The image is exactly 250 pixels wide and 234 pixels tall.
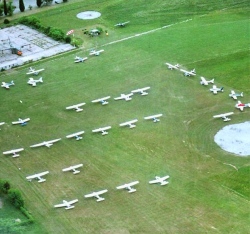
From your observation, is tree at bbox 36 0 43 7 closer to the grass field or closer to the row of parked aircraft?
the grass field

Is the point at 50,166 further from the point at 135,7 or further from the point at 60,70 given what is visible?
the point at 135,7

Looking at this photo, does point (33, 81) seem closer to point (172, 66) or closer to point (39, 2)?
point (172, 66)

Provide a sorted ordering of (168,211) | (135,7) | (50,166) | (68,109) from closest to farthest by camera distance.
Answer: (168,211), (50,166), (68,109), (135,7)

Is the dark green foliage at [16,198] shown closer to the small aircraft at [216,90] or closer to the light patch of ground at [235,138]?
the light patch of ground at [235,138]

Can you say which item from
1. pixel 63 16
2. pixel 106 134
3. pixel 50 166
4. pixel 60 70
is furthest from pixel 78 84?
pixel 63 16

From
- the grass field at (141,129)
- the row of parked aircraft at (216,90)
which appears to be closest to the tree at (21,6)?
the grass field at (141,129)

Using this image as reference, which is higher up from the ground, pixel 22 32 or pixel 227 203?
pixel 22 32
